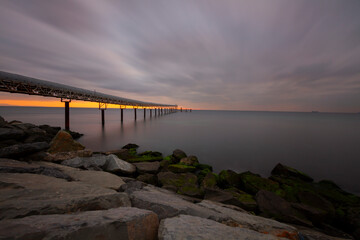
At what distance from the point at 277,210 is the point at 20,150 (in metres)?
9.17

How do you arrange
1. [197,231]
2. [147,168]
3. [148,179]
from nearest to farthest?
[197,231]
[148,179]
[147,168]

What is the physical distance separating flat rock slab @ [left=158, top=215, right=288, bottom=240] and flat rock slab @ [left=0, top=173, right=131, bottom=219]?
1.25m

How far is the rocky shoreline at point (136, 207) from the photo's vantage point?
175 cm

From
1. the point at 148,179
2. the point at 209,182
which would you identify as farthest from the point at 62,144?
the point at 209,182

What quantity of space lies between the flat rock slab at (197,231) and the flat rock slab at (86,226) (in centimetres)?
27

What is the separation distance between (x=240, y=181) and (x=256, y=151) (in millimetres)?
9955

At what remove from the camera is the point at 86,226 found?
1635 mm

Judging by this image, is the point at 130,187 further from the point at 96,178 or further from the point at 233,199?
the point at 233,199

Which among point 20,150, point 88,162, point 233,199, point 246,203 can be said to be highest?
point 20,150

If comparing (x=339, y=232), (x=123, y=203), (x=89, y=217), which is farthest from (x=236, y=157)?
(x=89, y=217)

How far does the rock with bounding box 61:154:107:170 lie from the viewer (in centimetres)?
556

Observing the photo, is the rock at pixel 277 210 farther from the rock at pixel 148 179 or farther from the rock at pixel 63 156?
the rock at pixel 63 156

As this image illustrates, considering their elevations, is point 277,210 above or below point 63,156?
below

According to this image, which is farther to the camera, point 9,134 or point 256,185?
point 9,134
